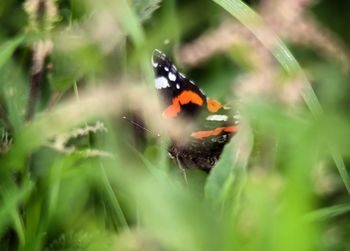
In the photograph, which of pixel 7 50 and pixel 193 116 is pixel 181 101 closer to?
pixel 193 116

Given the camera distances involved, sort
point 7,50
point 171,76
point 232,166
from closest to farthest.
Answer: point 232,166 < point 7,50 < point 171,76

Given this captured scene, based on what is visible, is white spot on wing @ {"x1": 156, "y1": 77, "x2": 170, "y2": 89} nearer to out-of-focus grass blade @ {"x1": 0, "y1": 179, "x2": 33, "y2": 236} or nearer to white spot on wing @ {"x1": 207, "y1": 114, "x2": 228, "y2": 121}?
white spot on wing @ {"x1": 207, "y1": 114, "x2": 228, "y2": 121}

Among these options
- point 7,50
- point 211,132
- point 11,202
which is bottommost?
point 211,132

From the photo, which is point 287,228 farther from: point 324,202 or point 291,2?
point 324,202

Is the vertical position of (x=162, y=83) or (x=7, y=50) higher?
(x=7, y=50)

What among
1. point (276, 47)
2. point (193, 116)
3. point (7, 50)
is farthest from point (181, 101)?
point (7, 50)

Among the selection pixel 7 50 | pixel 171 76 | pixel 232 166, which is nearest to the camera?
pixel 232 166
